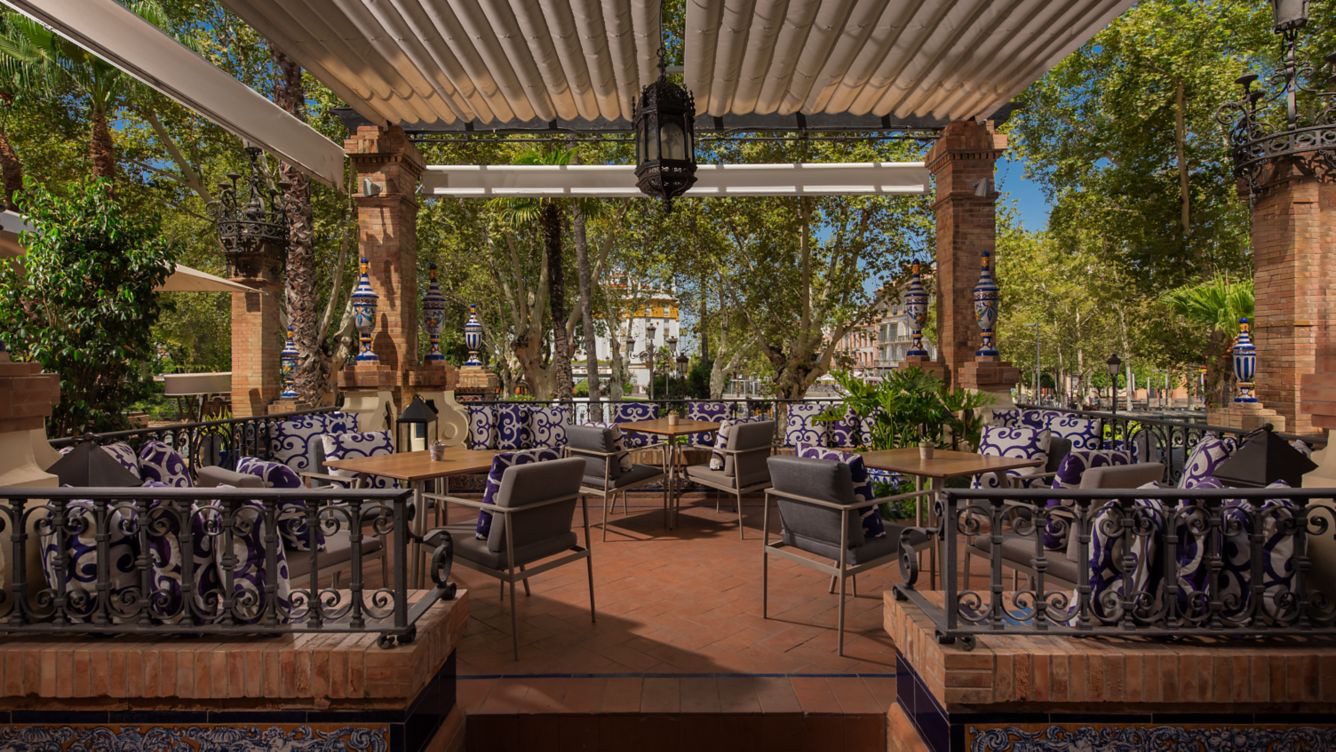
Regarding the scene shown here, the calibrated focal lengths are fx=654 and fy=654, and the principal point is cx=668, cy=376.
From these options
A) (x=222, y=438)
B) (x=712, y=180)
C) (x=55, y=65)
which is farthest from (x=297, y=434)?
(x=55, y=65)

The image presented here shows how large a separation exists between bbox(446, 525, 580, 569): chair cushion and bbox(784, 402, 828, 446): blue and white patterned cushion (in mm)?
3234

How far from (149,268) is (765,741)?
846cm

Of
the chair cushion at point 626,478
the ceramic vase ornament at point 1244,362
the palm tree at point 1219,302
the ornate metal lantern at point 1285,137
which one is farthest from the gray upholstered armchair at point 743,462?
the palm tree at point 1219,302

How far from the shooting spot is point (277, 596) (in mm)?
1957

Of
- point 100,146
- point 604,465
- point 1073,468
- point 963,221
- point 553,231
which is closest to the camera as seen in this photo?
point 1073,468

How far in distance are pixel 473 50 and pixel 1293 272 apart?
35.4 ft

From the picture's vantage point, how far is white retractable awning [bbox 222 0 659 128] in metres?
4.12

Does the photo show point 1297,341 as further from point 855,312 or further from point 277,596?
point 277,596

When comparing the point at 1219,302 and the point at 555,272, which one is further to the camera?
the point at 555,272

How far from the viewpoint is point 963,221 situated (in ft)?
22.4

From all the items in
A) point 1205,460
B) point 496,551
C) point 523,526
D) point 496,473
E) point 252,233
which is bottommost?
point 496,551

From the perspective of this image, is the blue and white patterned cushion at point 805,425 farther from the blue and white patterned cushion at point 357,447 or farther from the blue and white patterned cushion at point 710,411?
the blue and white patterned cushion at point 357,447

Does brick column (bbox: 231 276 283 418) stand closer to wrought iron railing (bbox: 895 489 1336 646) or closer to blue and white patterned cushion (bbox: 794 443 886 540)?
blue and white patterned cushion (bbox: 794 443 886 540)

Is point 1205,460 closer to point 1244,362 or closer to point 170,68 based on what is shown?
point 170,68
